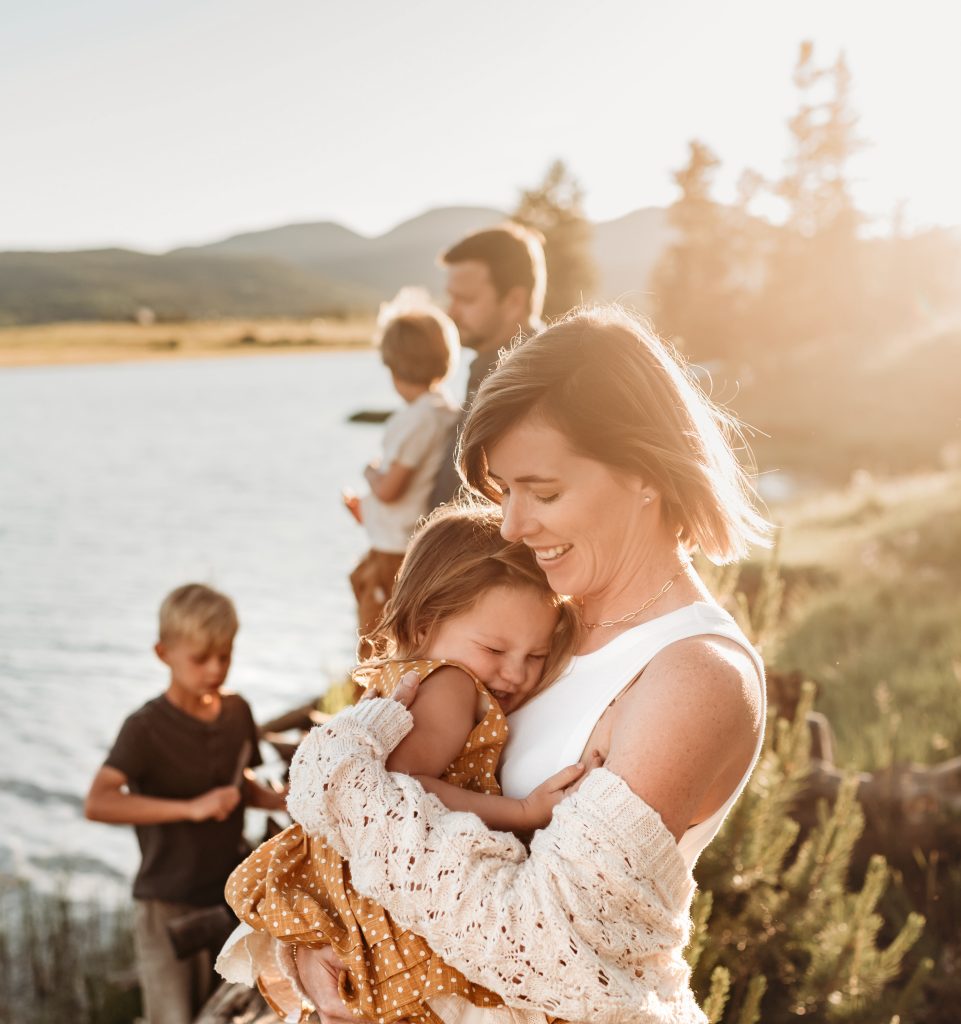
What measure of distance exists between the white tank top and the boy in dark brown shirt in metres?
1.66

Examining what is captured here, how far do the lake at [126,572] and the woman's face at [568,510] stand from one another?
3.99 m

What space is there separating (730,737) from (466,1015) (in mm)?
693

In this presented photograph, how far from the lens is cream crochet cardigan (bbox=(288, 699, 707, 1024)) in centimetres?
163

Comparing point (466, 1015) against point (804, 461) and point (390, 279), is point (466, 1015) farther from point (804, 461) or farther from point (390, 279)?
point (390, 279)

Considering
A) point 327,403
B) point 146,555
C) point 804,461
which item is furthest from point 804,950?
point 327,403

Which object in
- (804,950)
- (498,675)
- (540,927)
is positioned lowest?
(804,950)

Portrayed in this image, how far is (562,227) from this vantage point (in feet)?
141

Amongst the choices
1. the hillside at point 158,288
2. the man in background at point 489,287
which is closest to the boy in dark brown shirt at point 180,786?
the man in background at point 489,287

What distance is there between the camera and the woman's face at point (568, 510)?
192cm

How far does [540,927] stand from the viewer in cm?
164

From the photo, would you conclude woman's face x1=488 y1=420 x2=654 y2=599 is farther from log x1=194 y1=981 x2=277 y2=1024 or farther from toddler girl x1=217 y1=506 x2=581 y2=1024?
log x1=194 y1=981 x2=277 y2=1024

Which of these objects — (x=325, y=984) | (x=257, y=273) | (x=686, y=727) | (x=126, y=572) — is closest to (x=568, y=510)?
(x=686, y=727)

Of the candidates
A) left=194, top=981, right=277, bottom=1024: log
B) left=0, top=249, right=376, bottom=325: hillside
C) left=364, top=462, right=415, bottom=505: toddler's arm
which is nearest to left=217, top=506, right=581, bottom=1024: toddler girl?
left=194, top=981, right=277, bottom=1024: log

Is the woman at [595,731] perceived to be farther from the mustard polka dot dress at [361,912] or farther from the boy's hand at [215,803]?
the boy's hand at [215,803]
